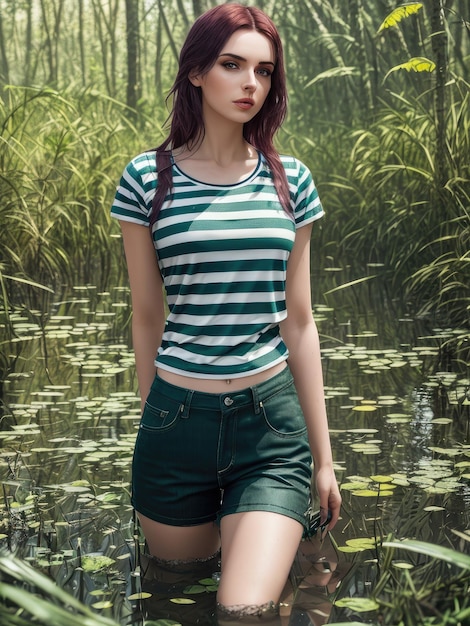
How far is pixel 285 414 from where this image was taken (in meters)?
2.58

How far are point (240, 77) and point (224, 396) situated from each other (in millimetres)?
683

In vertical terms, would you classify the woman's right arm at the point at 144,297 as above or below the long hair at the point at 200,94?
below

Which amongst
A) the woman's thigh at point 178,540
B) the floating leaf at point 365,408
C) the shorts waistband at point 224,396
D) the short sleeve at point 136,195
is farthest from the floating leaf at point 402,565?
the floating leaf at point 365,408

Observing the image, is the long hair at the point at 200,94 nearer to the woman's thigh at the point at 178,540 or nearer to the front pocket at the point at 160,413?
the front pocket at the point at 160,413

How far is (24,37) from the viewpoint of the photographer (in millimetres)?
12391

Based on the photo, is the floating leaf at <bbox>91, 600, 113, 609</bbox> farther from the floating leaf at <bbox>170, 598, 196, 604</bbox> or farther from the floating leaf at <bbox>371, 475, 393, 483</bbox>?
the floating leaf at <bbox>371, 475, 393, 483</bbox>

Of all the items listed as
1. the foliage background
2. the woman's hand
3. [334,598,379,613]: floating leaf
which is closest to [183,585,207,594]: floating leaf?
the woman's hand

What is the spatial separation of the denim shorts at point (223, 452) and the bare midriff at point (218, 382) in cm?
1

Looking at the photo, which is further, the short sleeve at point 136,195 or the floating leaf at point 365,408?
the floating leaf at point 365,408

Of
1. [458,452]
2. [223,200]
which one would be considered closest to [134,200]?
[223,200]

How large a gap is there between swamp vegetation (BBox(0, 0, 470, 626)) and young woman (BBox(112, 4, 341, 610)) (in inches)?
8.9

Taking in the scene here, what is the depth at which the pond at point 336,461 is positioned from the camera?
8.89 feet

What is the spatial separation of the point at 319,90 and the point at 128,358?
5467 mm

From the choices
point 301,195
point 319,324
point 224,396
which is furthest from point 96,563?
point 319,324
